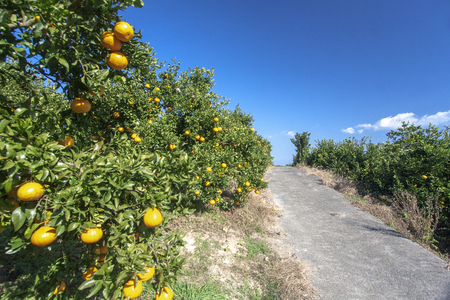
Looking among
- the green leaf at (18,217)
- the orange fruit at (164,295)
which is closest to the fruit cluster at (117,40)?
the green leaf at (18,217)

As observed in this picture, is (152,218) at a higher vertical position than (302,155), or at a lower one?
Result: lower

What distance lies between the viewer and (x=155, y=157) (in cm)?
150

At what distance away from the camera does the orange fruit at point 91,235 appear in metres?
1.19

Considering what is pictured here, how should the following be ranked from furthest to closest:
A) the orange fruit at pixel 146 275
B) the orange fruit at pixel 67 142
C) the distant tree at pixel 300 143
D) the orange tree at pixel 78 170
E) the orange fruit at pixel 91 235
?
the distant tree at pixel 300 143, the orange fruit at pixel 67 142, the orange fruit at pixel 146 275, the orange fruit at pixel 91 235, the orange tree at pixel 78 170

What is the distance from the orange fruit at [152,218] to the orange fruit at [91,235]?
0.27 meters

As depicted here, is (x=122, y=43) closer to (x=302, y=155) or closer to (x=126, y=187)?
(x=126, y=187)

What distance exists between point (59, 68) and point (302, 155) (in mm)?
17153

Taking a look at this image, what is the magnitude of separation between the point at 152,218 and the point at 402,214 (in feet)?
22.2

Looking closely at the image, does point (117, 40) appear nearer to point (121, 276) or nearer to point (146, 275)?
point (121, 276)

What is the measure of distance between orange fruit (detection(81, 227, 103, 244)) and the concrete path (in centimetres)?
312

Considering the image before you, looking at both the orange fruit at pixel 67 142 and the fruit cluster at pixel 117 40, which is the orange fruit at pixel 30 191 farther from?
the fruit cluster at pixel 117 40

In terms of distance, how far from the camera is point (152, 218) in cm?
127

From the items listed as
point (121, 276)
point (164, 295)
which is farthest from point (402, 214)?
point (121, 276)

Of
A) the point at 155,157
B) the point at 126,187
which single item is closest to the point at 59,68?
the point at 155,157
